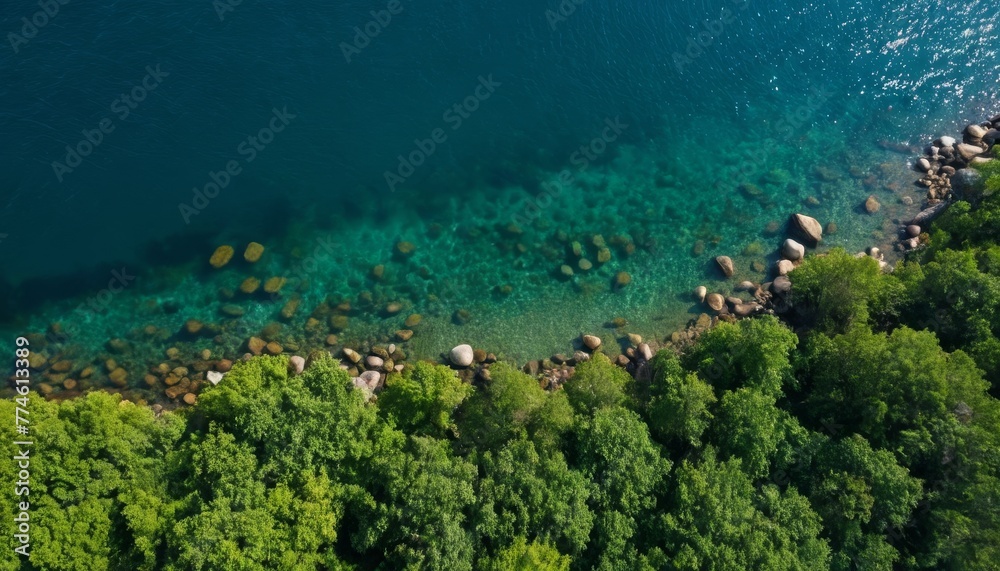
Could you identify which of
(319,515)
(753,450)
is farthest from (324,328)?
(753,450)

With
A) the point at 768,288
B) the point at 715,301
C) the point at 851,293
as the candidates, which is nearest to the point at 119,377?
the point at 715,301

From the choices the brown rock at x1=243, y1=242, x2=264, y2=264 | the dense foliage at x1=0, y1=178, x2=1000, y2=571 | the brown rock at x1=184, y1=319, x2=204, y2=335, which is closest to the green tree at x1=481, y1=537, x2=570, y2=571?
the dense foliage at x1=0, y1=178, x2=1000, y2=571

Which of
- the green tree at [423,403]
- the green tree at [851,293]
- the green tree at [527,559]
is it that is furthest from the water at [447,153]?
the green tree at [527,559]

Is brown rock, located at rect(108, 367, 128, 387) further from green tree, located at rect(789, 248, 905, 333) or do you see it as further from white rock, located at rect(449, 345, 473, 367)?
green tree, located at rect(789, 248, 905, 333)
